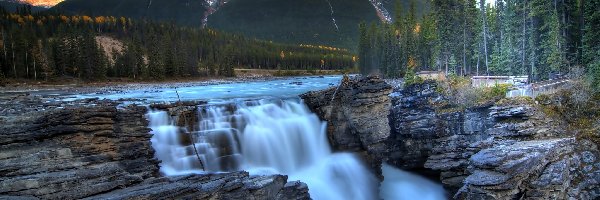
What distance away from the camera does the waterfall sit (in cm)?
2352

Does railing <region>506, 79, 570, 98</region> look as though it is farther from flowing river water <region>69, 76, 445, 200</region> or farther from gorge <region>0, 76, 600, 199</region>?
flowing river water <region>69, 76, 445, 200</region>

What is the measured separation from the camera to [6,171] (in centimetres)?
1439

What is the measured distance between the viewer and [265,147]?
85.2ft

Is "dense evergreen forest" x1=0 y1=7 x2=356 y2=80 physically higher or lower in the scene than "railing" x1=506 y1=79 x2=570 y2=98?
higher

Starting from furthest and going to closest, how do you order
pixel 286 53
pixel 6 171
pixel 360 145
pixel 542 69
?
pixel 286 53, pixel 542 69, pixel 360 145, pixel 6 171

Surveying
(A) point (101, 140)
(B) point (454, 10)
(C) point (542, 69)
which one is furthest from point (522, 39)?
(A) point (101, 140)

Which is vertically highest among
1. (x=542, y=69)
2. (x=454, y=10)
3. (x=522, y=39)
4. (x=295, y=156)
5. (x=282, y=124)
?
(x=454, y=10)

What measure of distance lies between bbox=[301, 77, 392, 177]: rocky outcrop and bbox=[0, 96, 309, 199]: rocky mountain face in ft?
33.8

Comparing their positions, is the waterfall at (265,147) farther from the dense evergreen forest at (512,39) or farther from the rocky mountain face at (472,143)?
the dense evergreen forest at (512,39)

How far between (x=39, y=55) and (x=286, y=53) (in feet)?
355

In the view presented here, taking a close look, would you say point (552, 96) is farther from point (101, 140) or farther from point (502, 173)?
point (101, 140)

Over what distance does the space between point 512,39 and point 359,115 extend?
31.1m

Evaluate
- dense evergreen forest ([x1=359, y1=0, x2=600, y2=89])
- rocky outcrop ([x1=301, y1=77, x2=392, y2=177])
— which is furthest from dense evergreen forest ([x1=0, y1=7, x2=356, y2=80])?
rocky outcrop ([x1=301, y1=77, x2=392, y2=177])

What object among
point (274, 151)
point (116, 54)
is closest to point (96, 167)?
point (274, 151)
